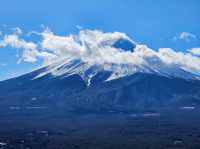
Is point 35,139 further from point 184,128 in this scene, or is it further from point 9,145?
point 184,128

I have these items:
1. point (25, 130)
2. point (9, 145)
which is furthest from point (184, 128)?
point (9, 145)

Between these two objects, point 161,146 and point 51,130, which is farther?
point 51,130

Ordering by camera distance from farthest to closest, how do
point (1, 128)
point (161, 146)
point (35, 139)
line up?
point (1, 128)
point (35, 139)
point (161, 146)

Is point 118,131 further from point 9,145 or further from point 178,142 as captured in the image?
point 9,145

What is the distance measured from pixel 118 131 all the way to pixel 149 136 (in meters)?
20.2

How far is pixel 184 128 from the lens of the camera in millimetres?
199125

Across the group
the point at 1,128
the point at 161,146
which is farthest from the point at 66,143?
the point at 1,128

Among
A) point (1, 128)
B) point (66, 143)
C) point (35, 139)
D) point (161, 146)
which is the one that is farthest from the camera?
point (1, 128)

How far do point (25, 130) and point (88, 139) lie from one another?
41464 millimetres

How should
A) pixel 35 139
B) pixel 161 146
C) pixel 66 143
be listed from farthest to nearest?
pixel 35 139 < pixel 66 143 < pixel 161 146

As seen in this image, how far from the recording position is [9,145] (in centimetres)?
14312

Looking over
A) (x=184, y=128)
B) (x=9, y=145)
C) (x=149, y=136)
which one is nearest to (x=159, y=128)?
(x=184, y=128)

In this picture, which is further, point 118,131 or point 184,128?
point 184,128

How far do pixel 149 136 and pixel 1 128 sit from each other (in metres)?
65.0
